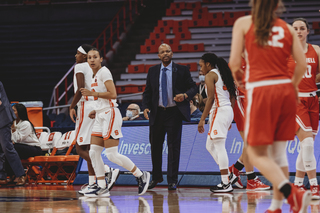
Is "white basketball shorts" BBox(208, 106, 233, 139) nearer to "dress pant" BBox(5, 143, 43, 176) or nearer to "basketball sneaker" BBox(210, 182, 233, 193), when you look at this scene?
"basketball sneaker" BBox(210, 182, 233, 193)

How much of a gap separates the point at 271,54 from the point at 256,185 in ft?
12.0

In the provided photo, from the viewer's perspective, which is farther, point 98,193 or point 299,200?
point 98,193

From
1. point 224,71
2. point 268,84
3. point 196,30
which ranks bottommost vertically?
point 224,71

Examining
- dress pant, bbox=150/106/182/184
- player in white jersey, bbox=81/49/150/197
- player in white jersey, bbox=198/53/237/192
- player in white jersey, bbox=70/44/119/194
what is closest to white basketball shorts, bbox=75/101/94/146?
player in white jersey, bbox=70/44/119/194

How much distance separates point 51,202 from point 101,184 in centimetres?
74

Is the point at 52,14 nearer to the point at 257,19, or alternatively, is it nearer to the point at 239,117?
the point at 239,117

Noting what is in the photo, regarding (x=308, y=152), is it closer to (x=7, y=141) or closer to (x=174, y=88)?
(x=174, y=88)

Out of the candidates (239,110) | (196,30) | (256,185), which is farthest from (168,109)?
(196,30)

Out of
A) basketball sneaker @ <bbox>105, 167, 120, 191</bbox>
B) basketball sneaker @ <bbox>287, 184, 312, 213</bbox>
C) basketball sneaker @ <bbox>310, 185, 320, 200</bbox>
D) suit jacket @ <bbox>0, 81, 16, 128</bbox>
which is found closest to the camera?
basketball sneaker @ <bbox>287, 184, 312, 213</bbox>

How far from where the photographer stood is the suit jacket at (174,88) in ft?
23.3

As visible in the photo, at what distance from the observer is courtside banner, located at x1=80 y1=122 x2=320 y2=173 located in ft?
23.5

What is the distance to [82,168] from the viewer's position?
8672mm

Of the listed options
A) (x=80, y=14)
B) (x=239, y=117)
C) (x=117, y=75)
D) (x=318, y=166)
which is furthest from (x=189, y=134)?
(x=80, y=14)

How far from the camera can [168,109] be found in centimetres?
717
